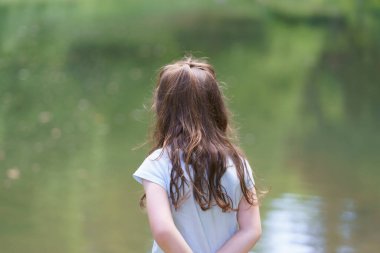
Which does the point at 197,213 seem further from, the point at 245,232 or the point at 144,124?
the point at 144,124

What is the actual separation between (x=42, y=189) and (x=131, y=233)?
4.06 ft

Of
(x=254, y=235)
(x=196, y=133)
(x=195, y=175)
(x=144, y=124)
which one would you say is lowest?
(x=254, y=235)

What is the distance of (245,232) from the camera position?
2602 mm

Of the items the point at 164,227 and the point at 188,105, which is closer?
the point at 164,227

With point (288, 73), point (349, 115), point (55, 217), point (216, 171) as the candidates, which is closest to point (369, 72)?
point (288, 73)

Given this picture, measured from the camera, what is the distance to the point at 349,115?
11375mm

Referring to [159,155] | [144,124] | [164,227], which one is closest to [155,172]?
[159,155]

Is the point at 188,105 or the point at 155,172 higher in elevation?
the point at 188,105

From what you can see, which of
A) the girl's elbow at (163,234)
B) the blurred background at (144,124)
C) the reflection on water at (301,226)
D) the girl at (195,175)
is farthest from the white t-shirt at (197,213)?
the reflection on water at (301,226)

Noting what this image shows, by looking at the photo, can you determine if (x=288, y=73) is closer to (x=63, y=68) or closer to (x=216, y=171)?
(x=63, y=68)

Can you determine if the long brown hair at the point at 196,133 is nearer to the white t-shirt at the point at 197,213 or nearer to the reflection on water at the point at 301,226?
the white t-shirt at the point at 197,213

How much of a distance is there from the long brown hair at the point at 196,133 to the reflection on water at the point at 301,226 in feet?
9.74

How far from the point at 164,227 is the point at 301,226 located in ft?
12.1

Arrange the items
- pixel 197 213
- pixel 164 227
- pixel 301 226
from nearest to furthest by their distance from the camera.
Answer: pixel 164 227, pixel 197 213, pixel 301 226
